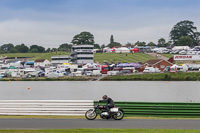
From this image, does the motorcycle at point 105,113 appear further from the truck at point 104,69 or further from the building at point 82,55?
the building at point 82,55

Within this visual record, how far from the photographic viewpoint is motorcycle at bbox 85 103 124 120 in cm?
2155

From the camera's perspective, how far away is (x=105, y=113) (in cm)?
2175

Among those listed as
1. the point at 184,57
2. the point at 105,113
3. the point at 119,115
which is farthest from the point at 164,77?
the point at 105,113

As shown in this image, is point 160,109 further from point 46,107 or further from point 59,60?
point 59,60

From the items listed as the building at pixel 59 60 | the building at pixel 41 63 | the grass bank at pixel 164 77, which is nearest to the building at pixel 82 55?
the building at pixel 59 60

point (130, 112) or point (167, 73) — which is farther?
point (167, 73)

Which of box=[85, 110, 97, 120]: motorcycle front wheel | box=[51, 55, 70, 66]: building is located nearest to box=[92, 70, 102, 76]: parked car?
box=[51, 55, 70, 66]: building

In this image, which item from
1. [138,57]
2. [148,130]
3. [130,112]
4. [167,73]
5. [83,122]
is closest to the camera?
[148,130]

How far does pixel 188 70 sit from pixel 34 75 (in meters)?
44.3

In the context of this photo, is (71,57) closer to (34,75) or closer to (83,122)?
(34,75)

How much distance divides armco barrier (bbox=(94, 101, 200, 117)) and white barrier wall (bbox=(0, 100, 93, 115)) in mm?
2297

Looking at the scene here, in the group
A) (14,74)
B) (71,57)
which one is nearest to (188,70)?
(14,74)

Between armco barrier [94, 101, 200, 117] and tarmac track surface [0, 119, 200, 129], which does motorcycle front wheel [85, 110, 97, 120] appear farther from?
armco barrier [94, 101, 200, 117]

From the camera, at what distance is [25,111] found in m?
23.8
